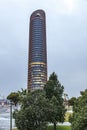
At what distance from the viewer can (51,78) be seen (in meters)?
65.4

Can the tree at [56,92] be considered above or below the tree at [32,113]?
above

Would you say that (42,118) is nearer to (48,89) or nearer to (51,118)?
(51,118)

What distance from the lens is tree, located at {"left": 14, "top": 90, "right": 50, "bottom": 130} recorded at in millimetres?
50312

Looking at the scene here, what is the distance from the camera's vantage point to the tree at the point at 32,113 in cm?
5031

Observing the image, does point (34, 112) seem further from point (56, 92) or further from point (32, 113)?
point (56, 92)

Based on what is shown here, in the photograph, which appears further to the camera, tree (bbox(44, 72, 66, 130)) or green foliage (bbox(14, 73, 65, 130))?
tree (bbox(44, 72, 66, 130))

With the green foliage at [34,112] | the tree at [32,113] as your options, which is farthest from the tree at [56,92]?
the tree at [32,113]

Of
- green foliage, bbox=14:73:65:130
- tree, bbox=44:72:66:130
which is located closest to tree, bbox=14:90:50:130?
green foliage, bbox=14:73:65:130

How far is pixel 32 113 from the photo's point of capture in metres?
50.3

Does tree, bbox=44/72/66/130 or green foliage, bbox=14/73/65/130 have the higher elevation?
tree, bbox=44/72/66/130

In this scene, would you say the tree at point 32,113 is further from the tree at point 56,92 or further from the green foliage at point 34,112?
the tree at point 56,92

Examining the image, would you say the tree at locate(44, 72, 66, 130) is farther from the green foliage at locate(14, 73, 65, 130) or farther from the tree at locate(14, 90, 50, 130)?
the tree at locate(14, 90, 50, 130)

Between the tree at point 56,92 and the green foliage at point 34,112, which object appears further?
the tree at point 56,92

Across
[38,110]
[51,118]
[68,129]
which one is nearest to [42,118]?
[38,110]
